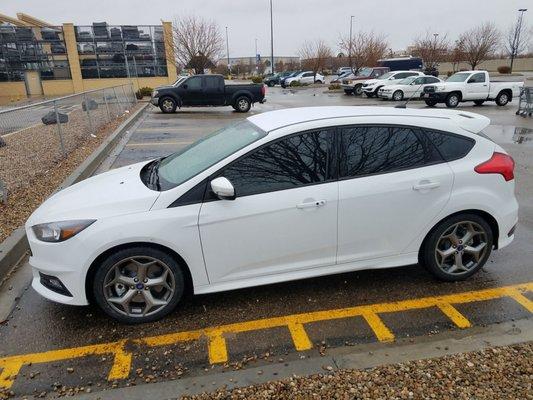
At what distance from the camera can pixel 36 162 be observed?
7477 millimetres

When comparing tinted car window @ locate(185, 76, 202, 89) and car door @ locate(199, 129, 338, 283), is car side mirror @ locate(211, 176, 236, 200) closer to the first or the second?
car door @ locate(199, 129, 338, 283)

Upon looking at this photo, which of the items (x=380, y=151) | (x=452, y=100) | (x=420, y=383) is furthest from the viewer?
(x=452, y=100)

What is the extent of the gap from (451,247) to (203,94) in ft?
55.5

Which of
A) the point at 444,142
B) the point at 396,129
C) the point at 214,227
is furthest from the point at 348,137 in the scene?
the point at 214,227

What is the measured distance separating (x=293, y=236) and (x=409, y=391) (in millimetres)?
1318

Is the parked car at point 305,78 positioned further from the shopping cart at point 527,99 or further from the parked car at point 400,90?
the shopping cart at point 527,99

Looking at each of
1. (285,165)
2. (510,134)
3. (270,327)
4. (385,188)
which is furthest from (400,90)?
(270,327)

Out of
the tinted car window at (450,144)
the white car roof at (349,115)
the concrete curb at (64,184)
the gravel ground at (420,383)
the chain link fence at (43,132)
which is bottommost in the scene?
the gravel ground at (420,383)

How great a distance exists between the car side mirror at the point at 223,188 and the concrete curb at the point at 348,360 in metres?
1.19

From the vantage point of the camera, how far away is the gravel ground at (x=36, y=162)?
217 inches

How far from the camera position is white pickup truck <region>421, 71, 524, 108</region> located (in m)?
19.6

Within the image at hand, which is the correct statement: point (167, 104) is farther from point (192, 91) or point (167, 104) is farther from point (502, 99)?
point (502, 99)

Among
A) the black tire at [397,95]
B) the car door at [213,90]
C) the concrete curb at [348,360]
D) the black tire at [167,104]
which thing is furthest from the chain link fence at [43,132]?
the black tire at [397,95]

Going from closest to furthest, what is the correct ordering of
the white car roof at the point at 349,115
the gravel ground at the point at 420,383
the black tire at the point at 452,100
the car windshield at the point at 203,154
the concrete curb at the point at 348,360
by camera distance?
the gravel ground at the point at 420,383 → the concrete curb at the point at 348,360 → the car windshield at the point at 203,154 → the white car roof at the point at 349,115 → the black tire at the point at 452,100
